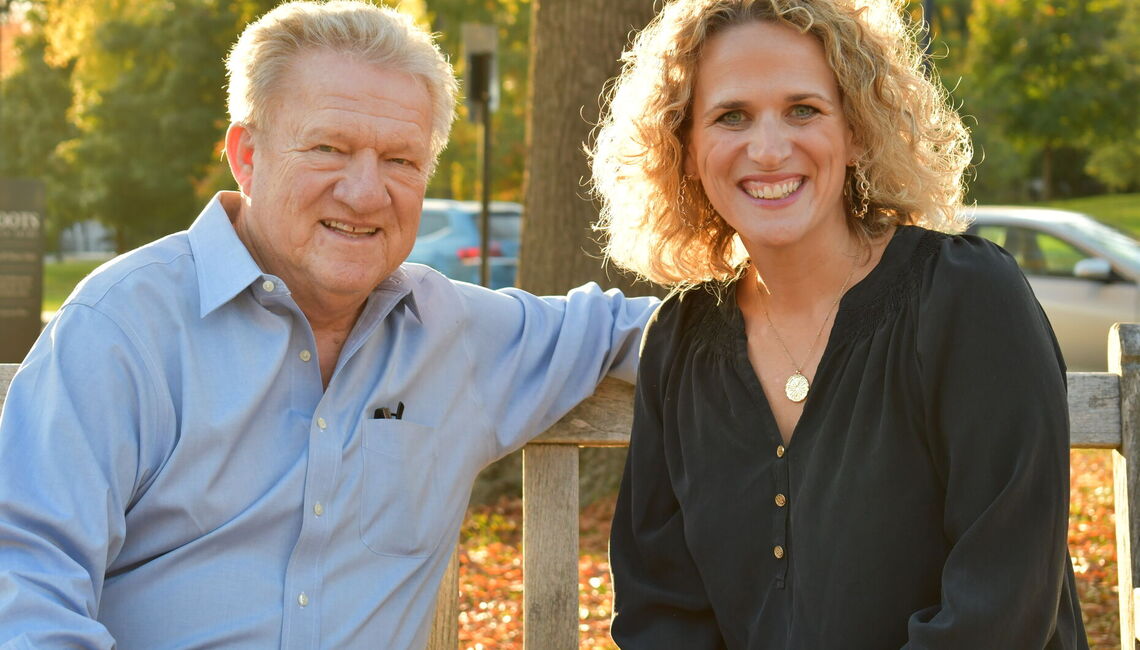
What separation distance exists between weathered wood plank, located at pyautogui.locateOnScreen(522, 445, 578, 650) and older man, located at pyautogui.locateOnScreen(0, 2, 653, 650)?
0.19 m

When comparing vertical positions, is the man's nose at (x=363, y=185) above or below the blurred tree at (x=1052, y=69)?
below

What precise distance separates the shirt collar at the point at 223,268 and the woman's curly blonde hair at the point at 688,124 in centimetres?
60

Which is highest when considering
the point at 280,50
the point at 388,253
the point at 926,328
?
the point at 280,50

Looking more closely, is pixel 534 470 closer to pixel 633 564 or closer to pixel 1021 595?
pixel 633 564

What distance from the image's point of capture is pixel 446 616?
9.93 ft

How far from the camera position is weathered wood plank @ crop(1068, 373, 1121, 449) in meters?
2.90

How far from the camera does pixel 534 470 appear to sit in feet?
10.0

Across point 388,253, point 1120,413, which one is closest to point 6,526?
point 388,253

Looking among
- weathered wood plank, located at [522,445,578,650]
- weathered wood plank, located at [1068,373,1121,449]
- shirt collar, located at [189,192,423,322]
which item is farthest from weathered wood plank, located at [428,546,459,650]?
weathered wood plank, located at [1068,373,1121,449]

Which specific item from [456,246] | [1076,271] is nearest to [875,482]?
[1076,271]

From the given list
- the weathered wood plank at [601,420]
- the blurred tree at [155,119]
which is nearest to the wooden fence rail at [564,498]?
the weathered wood plank at [601,420]

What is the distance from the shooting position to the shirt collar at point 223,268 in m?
2.55

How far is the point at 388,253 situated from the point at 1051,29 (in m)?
31.4

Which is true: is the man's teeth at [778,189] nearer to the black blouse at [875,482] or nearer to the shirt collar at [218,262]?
the black blouse at [875,482]
